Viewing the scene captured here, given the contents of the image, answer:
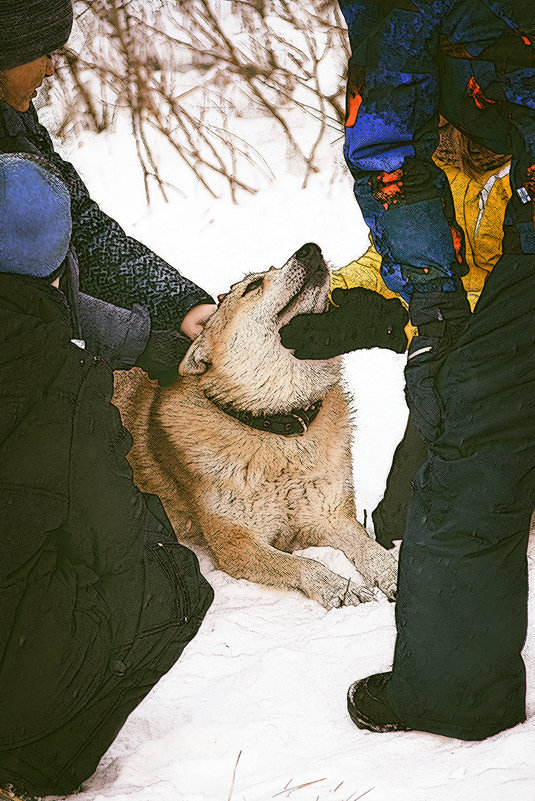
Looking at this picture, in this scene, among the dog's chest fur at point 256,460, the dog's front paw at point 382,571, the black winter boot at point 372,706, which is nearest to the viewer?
the black winter boot at point 372,706

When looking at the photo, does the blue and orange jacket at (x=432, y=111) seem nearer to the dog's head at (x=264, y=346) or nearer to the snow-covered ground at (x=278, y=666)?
the snow-covered ground at (x=278, y=666)

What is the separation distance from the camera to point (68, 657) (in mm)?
915

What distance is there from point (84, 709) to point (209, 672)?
11.8 inches

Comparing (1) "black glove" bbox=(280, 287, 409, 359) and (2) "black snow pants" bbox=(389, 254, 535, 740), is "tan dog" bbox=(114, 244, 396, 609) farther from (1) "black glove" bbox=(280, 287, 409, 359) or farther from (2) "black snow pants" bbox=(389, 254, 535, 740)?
(2) "black snow pants" bbox=(389, 254, 535, 740)

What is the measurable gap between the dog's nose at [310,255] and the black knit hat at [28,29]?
0.72 metres

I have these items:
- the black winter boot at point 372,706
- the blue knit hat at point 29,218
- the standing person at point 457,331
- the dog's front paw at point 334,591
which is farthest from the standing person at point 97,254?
the black winter boot at point 372,706

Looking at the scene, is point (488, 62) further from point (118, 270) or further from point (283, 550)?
point (283, 550)

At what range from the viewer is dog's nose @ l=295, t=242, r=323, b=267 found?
1.67 m

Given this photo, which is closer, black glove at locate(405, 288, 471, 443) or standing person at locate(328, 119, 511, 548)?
black glove at locate(405, 288, 471, 443)

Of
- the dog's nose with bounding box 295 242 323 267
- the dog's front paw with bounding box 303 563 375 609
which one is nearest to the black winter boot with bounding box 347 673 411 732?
the dog's front paw with bounding box 303 563 375 609

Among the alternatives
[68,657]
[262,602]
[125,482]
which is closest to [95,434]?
[125,482]

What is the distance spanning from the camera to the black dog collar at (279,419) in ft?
5.97

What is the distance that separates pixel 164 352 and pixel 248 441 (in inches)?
15.0

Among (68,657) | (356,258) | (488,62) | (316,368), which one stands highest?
(488,62)
